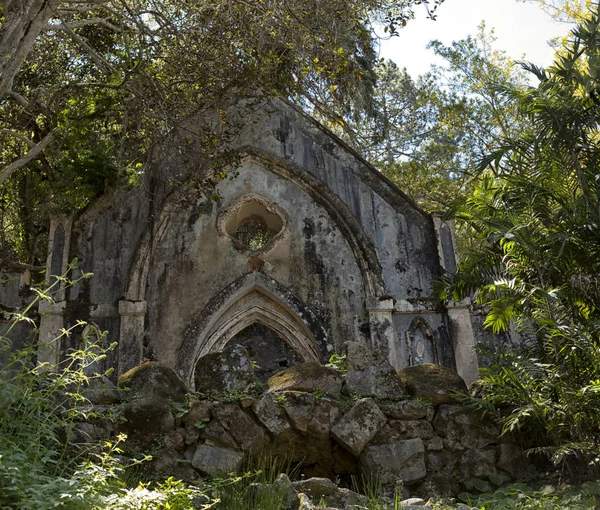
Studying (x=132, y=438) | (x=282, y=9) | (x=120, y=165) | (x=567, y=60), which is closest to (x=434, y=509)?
(x=132, y=438)

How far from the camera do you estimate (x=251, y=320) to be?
12.6 metres

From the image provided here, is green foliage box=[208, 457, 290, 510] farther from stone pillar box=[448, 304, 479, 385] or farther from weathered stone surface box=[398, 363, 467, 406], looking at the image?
stone pillar box=[448, 304, 479, 385]

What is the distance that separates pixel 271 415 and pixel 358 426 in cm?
78

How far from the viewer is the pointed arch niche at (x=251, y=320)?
1204 cm

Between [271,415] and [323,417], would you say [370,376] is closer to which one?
[323,417]

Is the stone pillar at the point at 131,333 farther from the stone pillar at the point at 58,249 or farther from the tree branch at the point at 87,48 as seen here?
the tree branch at the point at 87,48

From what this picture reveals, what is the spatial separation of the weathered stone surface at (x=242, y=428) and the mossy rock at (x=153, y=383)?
44cm

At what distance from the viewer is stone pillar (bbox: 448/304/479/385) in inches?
469

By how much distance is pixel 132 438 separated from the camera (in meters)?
6.83

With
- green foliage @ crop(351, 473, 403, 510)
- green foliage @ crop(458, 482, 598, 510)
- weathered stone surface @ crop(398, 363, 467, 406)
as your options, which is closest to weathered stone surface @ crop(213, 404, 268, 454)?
green foliage @ crop(351, 473, 403, 510)

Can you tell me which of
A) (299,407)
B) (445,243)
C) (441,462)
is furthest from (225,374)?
(445,243)

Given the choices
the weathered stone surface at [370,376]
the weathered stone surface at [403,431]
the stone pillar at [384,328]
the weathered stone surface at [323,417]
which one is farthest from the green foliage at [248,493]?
the stone pillar at [384,328]

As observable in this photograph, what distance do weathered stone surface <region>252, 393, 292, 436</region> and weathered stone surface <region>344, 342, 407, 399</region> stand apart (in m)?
0.81

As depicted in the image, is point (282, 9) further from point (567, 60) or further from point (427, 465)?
point (427, 465)
